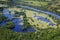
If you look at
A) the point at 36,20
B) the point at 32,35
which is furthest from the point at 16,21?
the point at 32,35

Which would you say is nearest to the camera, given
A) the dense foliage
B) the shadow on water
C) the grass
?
the dense foliage

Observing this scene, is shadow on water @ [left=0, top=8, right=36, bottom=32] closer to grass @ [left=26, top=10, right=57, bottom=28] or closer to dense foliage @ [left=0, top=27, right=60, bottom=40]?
dense foliage @ [left=0, top=27, right=60, bottom=40]

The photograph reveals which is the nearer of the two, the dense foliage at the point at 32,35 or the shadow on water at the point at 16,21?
the dense foliage at the point at 32,35

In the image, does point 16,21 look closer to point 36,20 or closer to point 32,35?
point 36,20

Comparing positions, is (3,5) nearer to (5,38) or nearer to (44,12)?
(44,12)

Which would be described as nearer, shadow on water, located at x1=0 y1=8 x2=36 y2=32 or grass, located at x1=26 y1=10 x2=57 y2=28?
shadow on water, located at x1=0 y1=8 x2=36 y2=32

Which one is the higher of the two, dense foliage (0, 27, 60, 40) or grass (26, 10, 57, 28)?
grass (26, 10, 57, 28)

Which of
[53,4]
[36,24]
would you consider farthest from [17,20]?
[53,4]

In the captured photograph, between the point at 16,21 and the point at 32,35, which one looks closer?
the point at 32,35

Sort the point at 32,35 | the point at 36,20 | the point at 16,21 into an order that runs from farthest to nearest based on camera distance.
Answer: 1. the point at 36,20
2. the point at 16,21
3. the point at 32,35

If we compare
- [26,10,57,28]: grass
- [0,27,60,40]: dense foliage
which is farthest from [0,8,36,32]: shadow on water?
[26,10,57,28]: grass

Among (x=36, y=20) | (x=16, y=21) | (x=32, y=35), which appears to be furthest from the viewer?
(x=36, y=20)

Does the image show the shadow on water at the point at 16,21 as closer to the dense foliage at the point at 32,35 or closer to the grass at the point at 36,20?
the dense foliage at the point at 32,35

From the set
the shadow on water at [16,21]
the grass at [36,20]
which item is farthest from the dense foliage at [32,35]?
the grass at [36,20]
